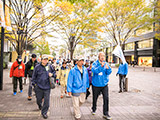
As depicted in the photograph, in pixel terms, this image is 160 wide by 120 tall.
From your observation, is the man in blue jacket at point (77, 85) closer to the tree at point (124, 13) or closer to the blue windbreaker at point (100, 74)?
the blue windbreaker at point (100, 74)

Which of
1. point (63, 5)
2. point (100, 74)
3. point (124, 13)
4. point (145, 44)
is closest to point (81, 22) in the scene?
point (63, 5)

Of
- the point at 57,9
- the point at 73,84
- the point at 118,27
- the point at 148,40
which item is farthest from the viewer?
the point at 148,40

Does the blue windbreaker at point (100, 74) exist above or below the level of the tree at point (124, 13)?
below

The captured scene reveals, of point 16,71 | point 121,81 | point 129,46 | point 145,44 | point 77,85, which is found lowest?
point 121,81

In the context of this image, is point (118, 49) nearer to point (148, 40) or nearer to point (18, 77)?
point (18, 77)

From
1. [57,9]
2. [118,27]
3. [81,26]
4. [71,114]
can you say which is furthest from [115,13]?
[71,114]

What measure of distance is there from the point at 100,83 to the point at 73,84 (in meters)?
0.75

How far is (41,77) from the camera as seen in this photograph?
4207 millimetres

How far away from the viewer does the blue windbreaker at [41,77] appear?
4.20 meters

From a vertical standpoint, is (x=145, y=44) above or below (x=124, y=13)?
below

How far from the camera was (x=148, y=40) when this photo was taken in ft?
127

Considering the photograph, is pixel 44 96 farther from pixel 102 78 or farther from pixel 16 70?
pixel 16 70

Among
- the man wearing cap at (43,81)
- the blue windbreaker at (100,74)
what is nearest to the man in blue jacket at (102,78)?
the blue windbreaker at (100,74)

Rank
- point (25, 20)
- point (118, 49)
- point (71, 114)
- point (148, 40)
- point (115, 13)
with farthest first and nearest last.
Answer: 1. point (148, 40)
2. point (115, 13)
3. point (25, 20)
4. point (118, 49)
5. point (71, 114)
